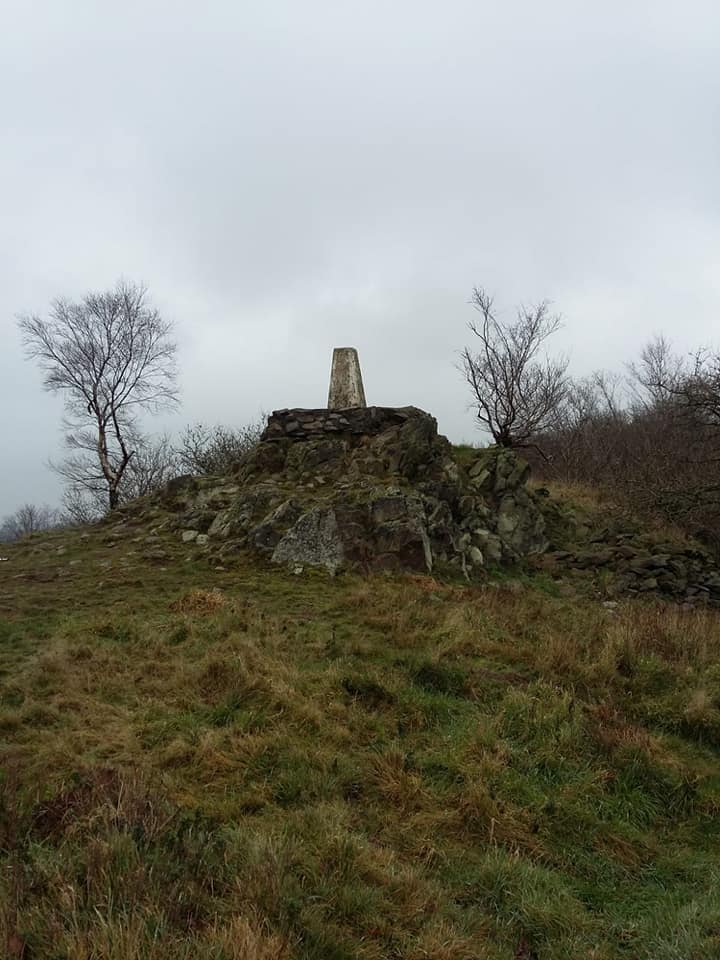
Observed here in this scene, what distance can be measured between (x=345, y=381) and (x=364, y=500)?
4.25 m

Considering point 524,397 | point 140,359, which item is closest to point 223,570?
point 524,397

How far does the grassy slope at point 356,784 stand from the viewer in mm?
2824

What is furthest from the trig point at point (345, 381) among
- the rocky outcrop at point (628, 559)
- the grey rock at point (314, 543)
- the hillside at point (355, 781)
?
the hillside at point (355, 781)

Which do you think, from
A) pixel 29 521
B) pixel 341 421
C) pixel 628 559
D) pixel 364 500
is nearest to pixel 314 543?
pixel 364 500

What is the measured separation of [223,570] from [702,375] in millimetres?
11322

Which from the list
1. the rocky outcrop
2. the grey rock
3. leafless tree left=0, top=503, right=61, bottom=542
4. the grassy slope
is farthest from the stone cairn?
leafless tree left=0, top=503, right=61, bottom=542

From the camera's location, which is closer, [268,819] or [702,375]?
[268,819]

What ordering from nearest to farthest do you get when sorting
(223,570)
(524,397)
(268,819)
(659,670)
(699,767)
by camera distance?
(268,819), (699,767), (659,670), (223,570), (524,397)

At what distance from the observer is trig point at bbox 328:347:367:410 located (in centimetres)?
1488

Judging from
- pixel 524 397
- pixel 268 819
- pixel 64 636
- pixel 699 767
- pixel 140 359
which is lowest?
pixel 699 767

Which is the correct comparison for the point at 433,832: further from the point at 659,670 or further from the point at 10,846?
the point at 659,670

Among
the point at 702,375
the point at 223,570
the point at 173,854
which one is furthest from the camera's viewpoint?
the point at 702,375

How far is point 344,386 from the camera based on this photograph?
14906 millimetres

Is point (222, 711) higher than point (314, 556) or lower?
lower
